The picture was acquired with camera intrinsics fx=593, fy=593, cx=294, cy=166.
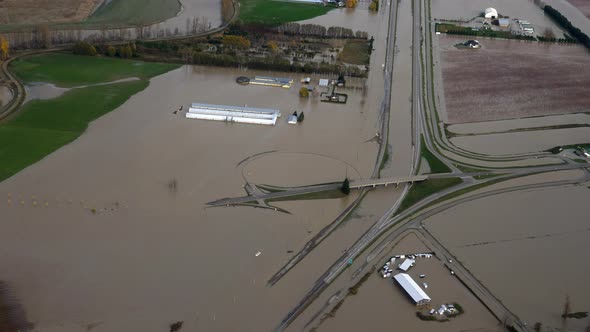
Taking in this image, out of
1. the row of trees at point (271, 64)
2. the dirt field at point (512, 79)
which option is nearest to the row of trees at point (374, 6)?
the dirt field at point (512, 79)

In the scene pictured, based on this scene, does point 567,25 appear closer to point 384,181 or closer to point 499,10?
point 499,10

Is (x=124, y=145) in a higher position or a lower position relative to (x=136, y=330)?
higher

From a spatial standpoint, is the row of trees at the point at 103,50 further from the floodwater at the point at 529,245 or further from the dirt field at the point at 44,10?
the floodwater at the point at 529,245

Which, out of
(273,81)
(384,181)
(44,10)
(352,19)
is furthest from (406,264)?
(44,10)

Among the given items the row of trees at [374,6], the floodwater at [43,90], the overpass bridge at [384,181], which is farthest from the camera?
the row of trees at [374,6]

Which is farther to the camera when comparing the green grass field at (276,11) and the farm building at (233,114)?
the green grass field at (276,11)

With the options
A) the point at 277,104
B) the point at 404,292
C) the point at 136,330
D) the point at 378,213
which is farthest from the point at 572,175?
the point at 136,330

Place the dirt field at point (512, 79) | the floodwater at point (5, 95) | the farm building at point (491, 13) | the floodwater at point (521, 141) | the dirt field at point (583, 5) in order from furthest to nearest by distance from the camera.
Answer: the dirt field at point (583, 5), the farm building at point (491, 13), the dirt field at point (512, 79), the floodwater at point (5, 95), the floodwater at point (521, 141)

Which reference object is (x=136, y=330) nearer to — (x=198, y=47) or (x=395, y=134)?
(x=395, y=134)
